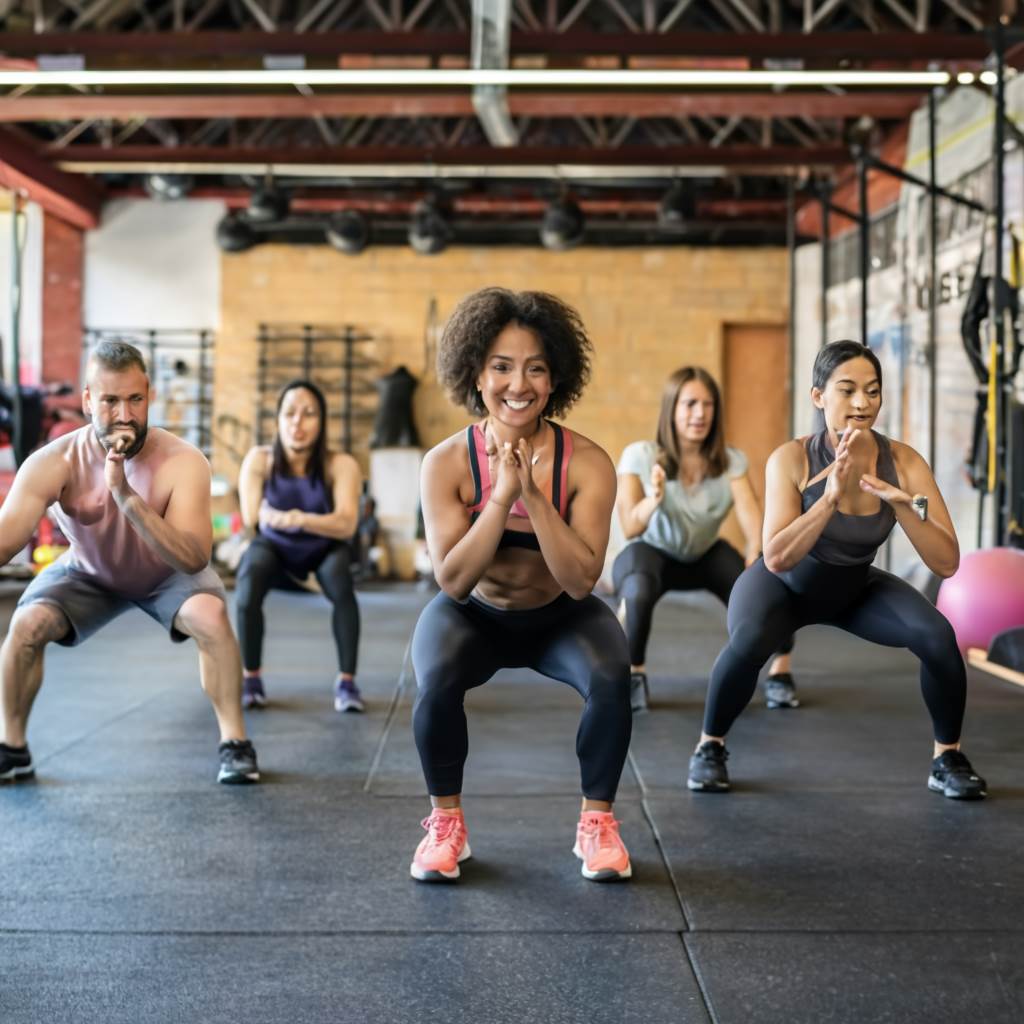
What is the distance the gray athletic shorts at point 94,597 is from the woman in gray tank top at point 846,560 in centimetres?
129

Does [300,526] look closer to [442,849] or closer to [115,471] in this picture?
[115,471]

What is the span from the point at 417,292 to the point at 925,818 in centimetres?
876

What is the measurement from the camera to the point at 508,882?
219cm

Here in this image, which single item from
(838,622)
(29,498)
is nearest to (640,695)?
(838,622)

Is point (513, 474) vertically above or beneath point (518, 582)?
above

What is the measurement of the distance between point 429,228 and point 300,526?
5.97m

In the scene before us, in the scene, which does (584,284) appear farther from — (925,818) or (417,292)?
(925,818)

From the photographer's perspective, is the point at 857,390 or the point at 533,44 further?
the point at 533,44

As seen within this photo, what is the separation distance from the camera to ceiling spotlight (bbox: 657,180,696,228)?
9.33 meters

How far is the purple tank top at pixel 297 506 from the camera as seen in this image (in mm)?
3973

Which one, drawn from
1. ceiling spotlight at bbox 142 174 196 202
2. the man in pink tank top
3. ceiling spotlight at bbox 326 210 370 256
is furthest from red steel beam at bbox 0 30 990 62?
Answer: the man in pink tank top

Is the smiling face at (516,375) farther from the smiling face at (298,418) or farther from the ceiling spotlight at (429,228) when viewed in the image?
the ceiling spotlight at (429,228)

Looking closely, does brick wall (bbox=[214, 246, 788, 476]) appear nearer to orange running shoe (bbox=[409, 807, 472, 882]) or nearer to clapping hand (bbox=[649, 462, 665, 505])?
clapping hand (bbox=[649, 462, 665, 505])

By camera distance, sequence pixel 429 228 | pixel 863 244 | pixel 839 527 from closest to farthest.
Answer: pixel 839 527 < pixel 863 244 < pixel 429 228
